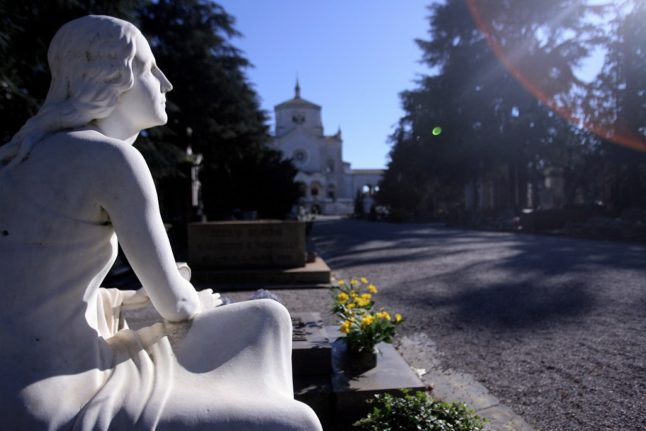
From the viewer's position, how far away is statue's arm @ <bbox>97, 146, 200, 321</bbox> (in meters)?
1.24

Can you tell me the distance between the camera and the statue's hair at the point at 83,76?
1.33 m

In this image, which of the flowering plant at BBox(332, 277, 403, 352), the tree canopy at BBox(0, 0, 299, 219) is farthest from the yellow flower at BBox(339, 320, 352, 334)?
the tree canopy at BBox(0, 0, 299, 219)

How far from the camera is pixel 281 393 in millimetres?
1298

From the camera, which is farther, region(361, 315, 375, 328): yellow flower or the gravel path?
region(361, 315, 375, 328): yellow flower

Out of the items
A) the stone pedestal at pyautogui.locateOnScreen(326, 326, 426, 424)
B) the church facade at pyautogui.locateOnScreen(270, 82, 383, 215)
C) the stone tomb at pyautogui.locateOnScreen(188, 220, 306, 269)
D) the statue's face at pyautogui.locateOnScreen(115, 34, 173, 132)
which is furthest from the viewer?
the church facade at pyautogui.locateOnScreen(270, 82, 383, 215)

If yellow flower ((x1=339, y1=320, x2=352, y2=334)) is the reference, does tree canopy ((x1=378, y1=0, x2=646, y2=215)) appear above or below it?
above

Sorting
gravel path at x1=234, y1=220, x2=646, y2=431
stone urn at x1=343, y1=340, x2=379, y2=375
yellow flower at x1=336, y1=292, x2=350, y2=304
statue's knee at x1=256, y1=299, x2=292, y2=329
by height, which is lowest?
gravel path at x1=234, y1=220, x2=646, y2=431

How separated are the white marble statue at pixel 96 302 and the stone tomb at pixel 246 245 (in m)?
7.72

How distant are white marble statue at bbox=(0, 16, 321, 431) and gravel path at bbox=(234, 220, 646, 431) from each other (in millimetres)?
2482

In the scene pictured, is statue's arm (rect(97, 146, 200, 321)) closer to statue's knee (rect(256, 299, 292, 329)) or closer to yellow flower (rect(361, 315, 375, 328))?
statue's knee (rect(256, 299, 292, 329))

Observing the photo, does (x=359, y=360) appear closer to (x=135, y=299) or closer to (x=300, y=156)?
(x=135, y=299)

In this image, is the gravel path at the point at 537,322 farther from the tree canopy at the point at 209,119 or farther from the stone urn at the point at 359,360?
the tree canopy at the point at 209,119

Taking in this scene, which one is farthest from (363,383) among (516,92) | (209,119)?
(516,92)

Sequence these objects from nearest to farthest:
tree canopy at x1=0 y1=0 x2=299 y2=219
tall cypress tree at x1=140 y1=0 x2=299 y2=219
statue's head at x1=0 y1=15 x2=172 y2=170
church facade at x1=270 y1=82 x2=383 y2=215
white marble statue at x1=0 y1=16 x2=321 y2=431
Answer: white marble statue at x1=0 y1=16 x2=321 y2=431, statue's head at x1=0 y1=15 x2=172 y2=170, tree canopy at x1=0 y1=0 x2=299 y2=219, tall cypress tree at x1=140 y1=0 x2=299 y2=219, church facade at x1=270 y1=82 x2=383 y2=215
